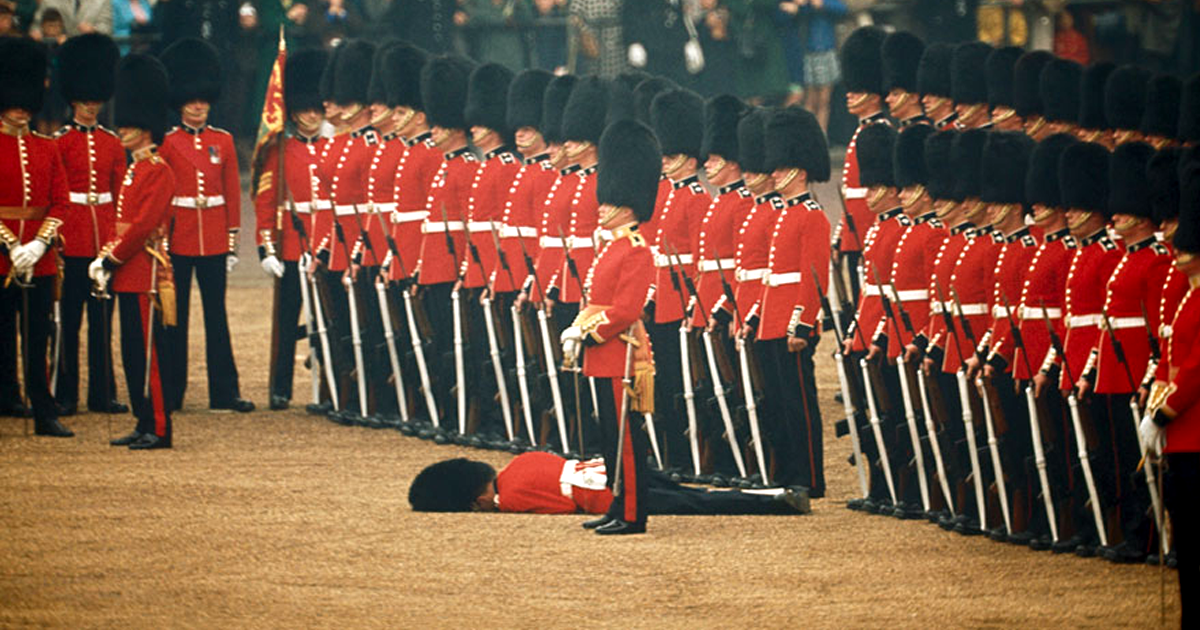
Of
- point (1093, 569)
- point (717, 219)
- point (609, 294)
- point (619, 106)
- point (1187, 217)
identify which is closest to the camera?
point (1187, 217)

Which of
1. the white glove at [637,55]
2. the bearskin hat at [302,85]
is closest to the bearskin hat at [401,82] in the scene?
the bearskin hat at [302,85]

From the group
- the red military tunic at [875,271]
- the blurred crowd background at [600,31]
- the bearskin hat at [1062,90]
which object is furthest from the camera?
the blurred crowd background at [600,31]

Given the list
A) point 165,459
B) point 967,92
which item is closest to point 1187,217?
point 967,92

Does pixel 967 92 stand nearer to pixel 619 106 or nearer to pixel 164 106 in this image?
pixel 619 106

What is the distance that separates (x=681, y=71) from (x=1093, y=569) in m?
9.86

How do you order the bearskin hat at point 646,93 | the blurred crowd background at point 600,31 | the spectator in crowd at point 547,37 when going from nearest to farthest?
the bearskin hat at point 646,93 → the blurred crowd background at point 600,31 → the spectator in crowd at point 547,37

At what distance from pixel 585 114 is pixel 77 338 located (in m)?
2.79

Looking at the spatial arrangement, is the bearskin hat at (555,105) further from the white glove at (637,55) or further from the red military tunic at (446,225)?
the white glove at (637,55)

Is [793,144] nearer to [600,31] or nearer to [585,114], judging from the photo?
[585,114]

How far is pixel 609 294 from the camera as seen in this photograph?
7.73 meters

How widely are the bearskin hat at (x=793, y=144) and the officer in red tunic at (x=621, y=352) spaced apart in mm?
1020

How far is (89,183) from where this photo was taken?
10.1 metres

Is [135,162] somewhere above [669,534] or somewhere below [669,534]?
above

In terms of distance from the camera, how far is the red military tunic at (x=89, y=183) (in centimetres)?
1008
